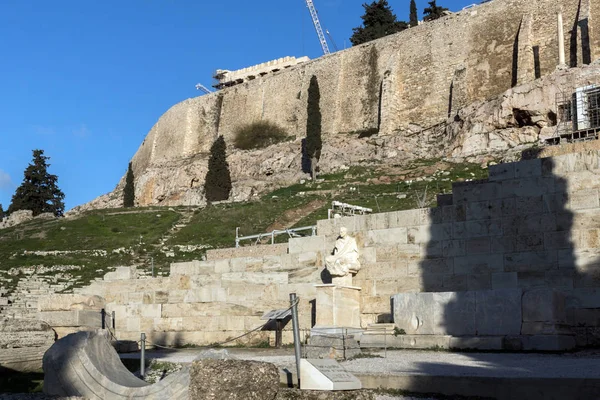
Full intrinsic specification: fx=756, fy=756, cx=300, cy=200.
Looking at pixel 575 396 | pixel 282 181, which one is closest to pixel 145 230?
pixel 282 181

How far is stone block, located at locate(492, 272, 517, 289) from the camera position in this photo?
12938 mm

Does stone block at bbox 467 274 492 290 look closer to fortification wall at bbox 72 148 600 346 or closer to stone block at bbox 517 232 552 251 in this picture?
fortification wall at bbox 72 148 600 346

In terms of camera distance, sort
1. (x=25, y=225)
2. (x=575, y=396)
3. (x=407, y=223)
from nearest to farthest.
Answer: (x=575, y=396) → (x=407, y=223) → (x=25, y=225)

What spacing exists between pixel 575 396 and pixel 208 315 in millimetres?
9869

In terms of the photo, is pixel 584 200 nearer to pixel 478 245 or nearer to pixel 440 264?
pixel 478 245

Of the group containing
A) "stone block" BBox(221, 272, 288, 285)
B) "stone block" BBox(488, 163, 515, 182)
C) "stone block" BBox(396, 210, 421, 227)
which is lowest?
"stone block" BBox(221, 272, 288, 285)

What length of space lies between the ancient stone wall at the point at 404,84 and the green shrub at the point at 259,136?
Answer: 0.73 m

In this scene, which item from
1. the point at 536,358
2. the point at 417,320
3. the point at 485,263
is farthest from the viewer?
the point at 485,263

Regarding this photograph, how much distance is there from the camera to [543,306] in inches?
433

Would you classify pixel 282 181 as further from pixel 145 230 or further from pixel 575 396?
pixel 575 396

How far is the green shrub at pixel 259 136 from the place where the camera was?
6334 centimetres

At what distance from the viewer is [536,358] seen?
32.9ft

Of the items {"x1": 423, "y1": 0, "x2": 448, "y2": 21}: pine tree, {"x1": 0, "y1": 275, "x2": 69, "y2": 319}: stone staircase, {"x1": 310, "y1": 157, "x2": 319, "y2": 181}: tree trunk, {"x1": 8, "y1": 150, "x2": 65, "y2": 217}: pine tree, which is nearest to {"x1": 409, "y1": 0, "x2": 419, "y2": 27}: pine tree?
{"x1": 423, "y1": 0, "x2": 448, "y2": 21}: pine tree

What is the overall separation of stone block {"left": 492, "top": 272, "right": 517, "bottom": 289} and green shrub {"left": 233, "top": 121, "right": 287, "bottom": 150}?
→ 1955 inches
